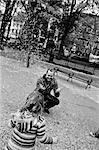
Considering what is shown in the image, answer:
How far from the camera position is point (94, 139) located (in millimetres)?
8820

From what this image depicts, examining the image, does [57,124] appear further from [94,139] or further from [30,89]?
[30,89]

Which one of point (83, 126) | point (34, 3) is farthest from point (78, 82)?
point (83, 126)

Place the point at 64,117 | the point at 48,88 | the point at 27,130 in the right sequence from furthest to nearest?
the point at 64,117
the point at 48,88
the point at 27,130

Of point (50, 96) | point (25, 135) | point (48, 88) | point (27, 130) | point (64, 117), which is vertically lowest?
point (64, 117)

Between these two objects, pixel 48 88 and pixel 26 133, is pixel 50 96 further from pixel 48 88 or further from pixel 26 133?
pixel 26 133

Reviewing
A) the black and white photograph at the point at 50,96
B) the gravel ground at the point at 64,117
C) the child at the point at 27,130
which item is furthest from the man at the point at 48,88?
the child at the point at 27,130

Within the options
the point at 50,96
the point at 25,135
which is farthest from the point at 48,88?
the point at 25,135

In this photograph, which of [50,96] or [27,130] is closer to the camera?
[27,130]

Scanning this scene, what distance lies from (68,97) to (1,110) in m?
6.26

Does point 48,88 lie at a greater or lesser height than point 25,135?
lesser

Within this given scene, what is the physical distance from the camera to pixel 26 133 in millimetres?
4066

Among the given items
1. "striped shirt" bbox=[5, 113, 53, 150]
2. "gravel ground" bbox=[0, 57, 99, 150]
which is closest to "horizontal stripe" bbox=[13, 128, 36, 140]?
"striped shirt" bbox=[5, 113, 53, 150]

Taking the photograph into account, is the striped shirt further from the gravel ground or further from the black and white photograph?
the gravel ground

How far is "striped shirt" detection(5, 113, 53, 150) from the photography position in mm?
3990
